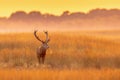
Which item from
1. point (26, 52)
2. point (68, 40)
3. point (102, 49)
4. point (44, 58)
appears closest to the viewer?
point (44, 58)

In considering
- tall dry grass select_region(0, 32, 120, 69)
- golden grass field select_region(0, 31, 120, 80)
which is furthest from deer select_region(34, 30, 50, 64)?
tall dry grass select_region(0, 32, 120, 69)

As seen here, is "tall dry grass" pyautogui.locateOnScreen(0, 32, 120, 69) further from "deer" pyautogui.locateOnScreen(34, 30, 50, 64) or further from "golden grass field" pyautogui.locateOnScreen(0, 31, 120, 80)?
"deer" pyautogui.locateOnScreen(34, 30, 50, 64)

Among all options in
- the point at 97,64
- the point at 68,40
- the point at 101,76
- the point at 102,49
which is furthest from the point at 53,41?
the point at 101,76

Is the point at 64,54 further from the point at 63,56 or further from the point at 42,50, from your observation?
the point at 42,50

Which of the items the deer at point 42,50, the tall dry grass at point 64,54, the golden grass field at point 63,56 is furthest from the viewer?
the tall dry grass at point 64,54

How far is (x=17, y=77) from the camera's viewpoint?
1231 centimetres

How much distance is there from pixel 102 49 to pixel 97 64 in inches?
112

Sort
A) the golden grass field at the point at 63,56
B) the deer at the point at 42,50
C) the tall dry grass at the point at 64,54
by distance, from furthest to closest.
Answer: the tall dry grass at the point at 64,54, the golden grass field at the point at 63,56, the deer at the point at 42,50

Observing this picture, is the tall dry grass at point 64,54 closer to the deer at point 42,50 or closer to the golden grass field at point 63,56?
the golden grass field at point 63,56

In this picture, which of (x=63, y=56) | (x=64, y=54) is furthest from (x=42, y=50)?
(x=64, y=54)

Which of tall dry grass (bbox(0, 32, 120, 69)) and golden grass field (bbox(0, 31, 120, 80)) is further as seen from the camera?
tall dry grass (bbox(0, 32, 120, 69))

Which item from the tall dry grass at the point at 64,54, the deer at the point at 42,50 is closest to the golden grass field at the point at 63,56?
the tall dry grass at the point at 64,54

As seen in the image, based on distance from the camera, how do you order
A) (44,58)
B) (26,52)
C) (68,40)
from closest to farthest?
(44,58) → (26,52) → (68,40)

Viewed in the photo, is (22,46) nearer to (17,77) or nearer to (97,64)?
(97,64)
